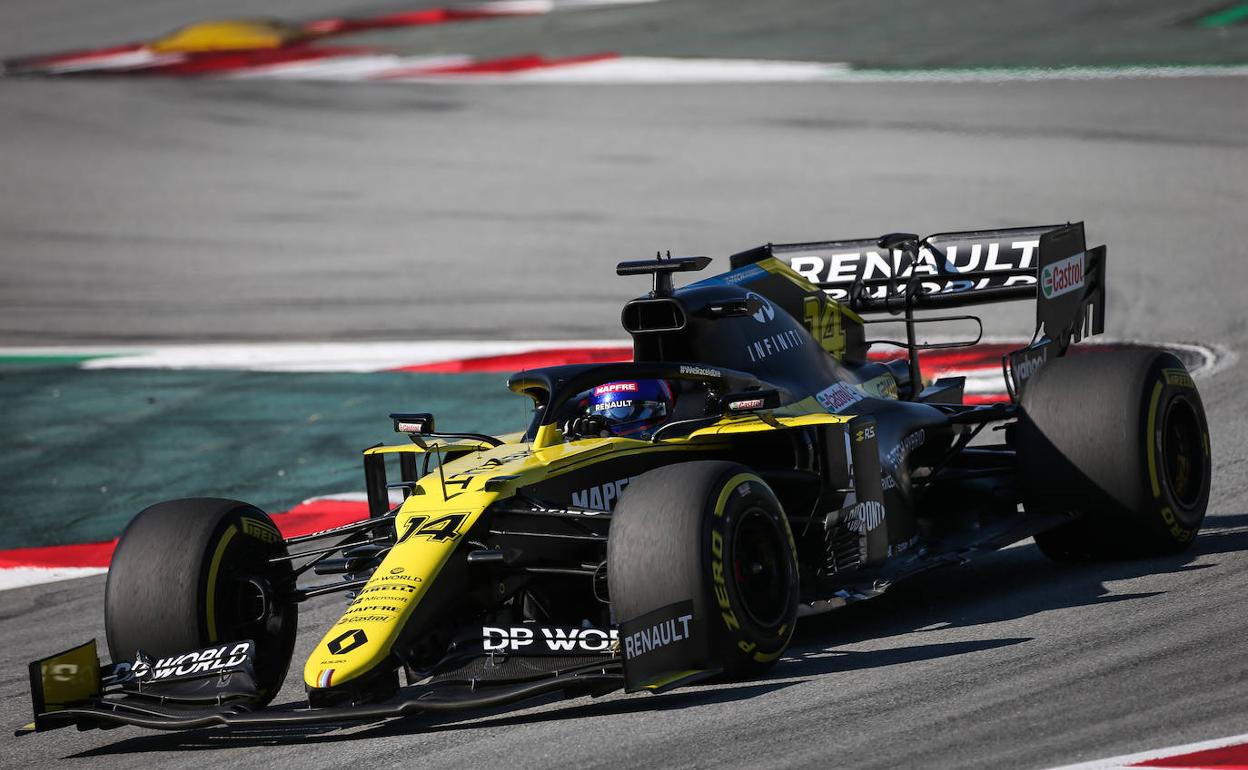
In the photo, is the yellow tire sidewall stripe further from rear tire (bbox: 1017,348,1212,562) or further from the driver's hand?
rear tire (bbox: 1017,348,1212,562)

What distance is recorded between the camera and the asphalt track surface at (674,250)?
659cm

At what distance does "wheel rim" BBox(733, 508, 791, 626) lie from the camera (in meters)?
7.29

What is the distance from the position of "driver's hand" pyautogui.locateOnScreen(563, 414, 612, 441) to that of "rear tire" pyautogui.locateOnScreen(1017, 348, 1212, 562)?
2.24 meters

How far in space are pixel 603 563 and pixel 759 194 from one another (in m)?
15.5

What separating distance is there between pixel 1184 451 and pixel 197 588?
16.9ft

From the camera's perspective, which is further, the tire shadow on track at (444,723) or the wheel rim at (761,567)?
the wheel rim at (761,567)

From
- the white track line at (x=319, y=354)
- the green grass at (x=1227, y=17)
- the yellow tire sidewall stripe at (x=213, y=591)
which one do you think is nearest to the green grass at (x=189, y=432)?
the white track line at (x=319, y=354)

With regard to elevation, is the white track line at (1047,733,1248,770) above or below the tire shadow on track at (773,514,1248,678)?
above

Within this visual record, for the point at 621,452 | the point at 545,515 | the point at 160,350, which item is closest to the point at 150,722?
the point at 545,515

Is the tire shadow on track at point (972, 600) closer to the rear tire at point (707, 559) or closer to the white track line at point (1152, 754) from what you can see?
the rear tire at point (707, 559)

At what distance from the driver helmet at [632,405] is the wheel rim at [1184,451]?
272 centimetres

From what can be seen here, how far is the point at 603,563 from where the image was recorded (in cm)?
743

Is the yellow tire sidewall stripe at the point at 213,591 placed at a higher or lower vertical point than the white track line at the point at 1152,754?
higher

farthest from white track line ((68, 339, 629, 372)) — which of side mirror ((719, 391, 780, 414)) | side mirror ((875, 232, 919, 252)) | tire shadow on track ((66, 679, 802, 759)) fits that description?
tire shadow on track ((66, 679, 802, 759))
